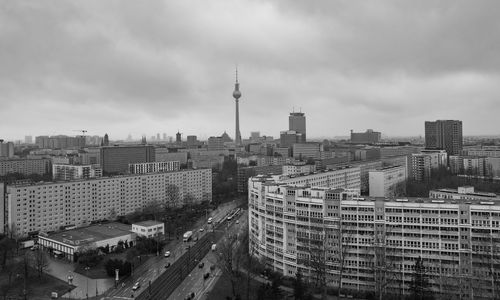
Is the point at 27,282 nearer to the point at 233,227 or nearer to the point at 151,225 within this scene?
the point at 151,225

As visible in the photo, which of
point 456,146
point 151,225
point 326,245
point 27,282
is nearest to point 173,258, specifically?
point 151,225

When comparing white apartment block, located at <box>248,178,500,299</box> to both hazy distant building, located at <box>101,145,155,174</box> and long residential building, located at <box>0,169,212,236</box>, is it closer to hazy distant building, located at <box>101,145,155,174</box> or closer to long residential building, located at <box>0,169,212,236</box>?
long residential building, located at <box>0,169,212,236</box>

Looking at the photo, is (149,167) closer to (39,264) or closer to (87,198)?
(87,198)

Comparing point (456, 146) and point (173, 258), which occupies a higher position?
point (456, 146)

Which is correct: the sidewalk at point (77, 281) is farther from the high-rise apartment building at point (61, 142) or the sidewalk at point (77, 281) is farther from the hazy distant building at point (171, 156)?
the high-rise apartment building at point (61, 142)

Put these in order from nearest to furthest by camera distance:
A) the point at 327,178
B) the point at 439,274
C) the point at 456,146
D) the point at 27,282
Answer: the point at 439,274 → the point at 27,282 → the point at 327,178 → the point at 456,146

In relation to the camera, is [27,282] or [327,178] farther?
[327,178]

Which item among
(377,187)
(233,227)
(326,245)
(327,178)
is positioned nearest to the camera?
(326,245)
